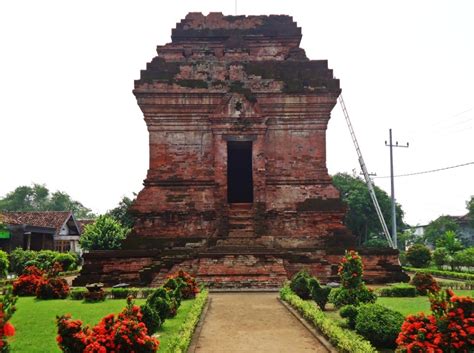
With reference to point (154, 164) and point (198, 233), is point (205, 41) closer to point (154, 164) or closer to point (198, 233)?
point (154, 164)

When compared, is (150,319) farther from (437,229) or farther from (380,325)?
(437,229)

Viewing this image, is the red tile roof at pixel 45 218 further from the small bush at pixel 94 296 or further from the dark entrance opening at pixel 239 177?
the small bush at pixel 94 296

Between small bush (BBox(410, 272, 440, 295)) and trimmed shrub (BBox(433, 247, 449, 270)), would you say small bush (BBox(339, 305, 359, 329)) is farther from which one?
trimmed shrub (BBox(433, 247, 449, 270))

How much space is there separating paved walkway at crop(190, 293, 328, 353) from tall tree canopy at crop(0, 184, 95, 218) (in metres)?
66.9

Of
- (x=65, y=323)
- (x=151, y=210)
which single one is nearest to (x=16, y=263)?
(x=151, y=210)

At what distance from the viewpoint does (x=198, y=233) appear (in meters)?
17.4

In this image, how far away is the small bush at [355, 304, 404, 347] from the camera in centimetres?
729

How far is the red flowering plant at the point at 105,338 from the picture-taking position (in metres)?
5.68

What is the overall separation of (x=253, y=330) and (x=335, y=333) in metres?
1.77

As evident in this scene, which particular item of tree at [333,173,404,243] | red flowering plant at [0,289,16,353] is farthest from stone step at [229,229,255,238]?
tree at [333,173,404,243]

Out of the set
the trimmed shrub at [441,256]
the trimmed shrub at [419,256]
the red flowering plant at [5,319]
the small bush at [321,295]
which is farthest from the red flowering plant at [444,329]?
the trimmed shrub at [419,256]

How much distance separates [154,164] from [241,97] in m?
4.20

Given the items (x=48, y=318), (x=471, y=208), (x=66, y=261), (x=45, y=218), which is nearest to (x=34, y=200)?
(x=45, y=218)

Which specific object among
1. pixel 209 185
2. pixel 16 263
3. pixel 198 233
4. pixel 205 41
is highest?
pixel 205 41
